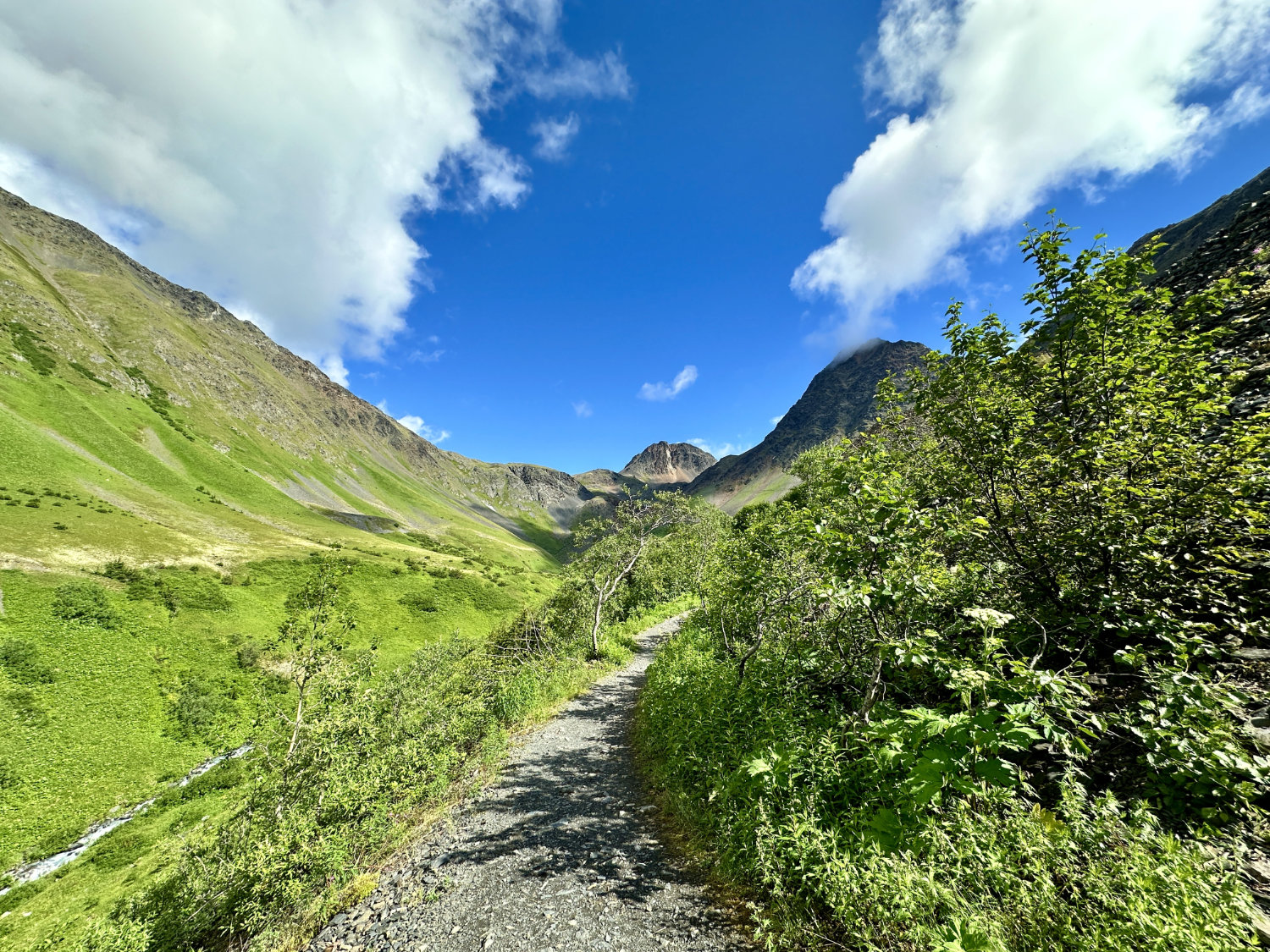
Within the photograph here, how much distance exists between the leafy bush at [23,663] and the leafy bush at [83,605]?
4.48 metres

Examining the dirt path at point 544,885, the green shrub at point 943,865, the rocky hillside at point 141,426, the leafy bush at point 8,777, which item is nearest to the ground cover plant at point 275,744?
the leafy bush at point 8,777

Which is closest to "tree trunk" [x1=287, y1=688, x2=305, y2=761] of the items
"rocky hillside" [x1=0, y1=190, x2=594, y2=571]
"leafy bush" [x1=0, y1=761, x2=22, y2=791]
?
"leafy bush" [x1=0, y1=761, x2=22, y2=791]

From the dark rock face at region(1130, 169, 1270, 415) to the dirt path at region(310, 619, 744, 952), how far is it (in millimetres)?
12086

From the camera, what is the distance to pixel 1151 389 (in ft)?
20.1

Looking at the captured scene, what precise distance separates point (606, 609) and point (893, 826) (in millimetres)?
30581

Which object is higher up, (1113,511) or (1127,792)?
(1113,511)

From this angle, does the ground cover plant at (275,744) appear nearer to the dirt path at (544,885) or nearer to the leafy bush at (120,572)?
the leafy bush at (120,572)

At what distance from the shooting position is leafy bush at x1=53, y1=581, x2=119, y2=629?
3403 cm

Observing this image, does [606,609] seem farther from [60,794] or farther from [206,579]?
[206,579]

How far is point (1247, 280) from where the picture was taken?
38.7 feet

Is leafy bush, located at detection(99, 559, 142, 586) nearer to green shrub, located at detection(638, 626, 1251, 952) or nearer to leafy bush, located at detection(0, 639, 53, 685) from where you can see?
leafy bush, located at detection(0, 639, 53, 685)

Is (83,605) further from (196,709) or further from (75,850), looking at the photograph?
(75,850)

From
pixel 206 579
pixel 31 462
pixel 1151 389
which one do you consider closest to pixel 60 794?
pixel 206 579

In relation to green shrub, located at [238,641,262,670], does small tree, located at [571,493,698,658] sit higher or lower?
higher
